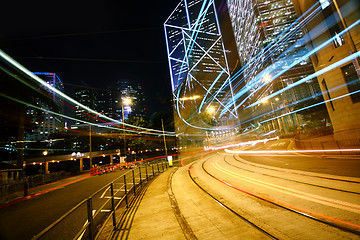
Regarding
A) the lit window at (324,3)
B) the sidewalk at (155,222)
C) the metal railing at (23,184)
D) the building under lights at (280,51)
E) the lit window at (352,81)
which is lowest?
the sidewalk at (155,222)

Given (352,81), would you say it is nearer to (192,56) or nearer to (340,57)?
(340,57)

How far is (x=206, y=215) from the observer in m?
4.64

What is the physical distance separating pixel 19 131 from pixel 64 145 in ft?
126

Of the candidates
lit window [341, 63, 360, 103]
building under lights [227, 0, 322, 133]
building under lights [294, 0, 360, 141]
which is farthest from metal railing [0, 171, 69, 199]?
building under lights [227, 0, 322, 133]

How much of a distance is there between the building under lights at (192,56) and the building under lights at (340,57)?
18375mm

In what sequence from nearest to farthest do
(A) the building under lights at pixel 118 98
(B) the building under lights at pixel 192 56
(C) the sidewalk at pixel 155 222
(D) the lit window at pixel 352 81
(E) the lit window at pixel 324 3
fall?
(C) the sidewalk at pixel 155 222 < (D) the lit window at pixel 352 81 < (E) the lit window at pixel 324 3 < (B) the building under lights at pixel 192 56 < (A) the building under lights at pixel 118 98

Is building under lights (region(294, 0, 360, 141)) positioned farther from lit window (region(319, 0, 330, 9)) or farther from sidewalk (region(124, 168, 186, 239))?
sidewalk (region(124, 168, 186, 239))

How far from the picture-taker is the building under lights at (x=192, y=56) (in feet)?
111

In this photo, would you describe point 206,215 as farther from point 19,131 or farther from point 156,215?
point 19,131

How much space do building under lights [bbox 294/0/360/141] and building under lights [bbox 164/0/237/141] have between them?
18.4 m

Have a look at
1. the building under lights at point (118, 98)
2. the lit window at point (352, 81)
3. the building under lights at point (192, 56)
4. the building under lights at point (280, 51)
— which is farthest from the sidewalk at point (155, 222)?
the building under lights at point (118, 98)

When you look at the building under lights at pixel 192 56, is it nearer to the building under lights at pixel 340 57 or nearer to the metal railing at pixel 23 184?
the building under lights at pixel 340 57

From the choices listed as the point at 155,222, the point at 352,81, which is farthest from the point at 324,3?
the point at 155,222

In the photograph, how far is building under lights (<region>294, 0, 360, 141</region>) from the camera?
567 inches
